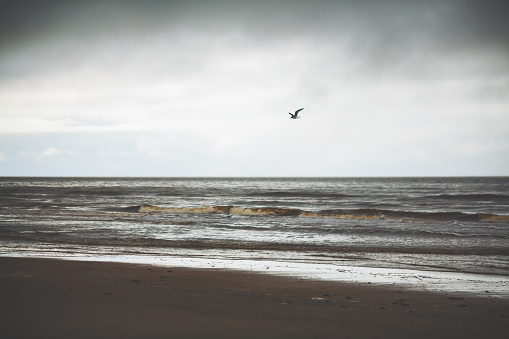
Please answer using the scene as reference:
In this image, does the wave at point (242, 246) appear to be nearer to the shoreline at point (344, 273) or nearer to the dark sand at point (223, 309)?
the shoreline at point (344, 273)

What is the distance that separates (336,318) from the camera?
5648mm

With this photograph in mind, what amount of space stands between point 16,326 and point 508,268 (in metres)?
11.4

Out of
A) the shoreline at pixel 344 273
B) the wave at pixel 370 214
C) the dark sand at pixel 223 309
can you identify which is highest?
the dark sand at pixel 223 309

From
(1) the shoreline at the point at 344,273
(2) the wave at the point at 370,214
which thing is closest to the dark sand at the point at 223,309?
(1) the shoreline at the point at 344,273

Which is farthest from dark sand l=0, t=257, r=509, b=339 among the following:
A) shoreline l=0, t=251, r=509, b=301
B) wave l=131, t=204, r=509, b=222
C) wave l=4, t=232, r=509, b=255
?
wave l=131, t=204, r=509, b=222

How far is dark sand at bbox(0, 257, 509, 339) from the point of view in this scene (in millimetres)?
5012

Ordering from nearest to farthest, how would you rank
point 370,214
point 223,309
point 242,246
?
point 223,309
point 242,246
point 370,214

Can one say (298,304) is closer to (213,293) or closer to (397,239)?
(213,293)

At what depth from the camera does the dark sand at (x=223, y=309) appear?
5.01 m

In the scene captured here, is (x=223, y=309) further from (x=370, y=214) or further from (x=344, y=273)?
(x=370, y=214)

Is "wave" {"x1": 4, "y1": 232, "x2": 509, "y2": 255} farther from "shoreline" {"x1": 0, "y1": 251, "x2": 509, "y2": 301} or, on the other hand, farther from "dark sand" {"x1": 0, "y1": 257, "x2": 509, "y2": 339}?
"dark sand" {"x1": 0, "y1": 257, "x2": 509, "y2": 339}

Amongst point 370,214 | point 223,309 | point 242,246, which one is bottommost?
point 370,214

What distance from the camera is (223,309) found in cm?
604

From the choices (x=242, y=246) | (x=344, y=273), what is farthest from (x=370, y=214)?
(x=344, y=273)
